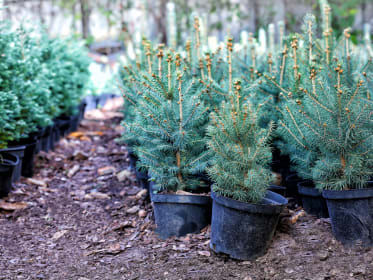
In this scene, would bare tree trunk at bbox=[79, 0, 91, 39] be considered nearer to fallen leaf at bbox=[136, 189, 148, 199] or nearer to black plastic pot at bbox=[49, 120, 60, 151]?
black plastic pot at bbox=[49, 120, 60, 151]

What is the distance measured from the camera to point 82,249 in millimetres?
3525

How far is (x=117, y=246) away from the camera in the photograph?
11.4 feet

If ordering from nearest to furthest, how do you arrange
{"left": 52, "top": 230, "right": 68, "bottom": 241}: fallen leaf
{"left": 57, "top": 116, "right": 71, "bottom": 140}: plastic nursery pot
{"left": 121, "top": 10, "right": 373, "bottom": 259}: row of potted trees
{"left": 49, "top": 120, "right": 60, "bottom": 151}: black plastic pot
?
{"left": 121, "top": 10, "right": 373, "bottom": 259}: row of potted trees, {"left": 52, "top": 230, "right": 68, "bottom": 241}: fallen leaf, {"left": 49, "top": 120, "right": 60, "bottom": 151}: black plastic pot, {"left": 57, "top": 116, "right": 71, "bottom": 140}: plastic nursery pot

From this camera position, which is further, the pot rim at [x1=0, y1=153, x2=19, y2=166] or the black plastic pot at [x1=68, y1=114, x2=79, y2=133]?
the black plastic pot at [x1=68, y1=114, x2=79, y2=133]

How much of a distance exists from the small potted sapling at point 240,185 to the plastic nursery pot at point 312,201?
39 cm

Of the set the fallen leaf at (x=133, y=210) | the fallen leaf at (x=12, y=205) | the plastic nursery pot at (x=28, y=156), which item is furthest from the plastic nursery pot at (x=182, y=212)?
the plastic nursery pot at (x=28, y=156)

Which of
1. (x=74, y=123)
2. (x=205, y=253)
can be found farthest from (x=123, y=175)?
(x=74, y=123)

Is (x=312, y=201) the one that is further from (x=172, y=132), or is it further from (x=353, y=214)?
(x=172, y=132)

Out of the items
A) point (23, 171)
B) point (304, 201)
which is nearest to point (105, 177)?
point (23, 171)

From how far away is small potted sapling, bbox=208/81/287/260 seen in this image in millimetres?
2930

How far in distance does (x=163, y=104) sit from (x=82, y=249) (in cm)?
125

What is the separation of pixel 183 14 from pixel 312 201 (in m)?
9.60

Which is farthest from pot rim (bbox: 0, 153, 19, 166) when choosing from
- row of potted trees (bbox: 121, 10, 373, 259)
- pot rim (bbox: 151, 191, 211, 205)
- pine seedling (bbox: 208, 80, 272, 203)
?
pine seedling (bbox: 208, 80, 272, 203)

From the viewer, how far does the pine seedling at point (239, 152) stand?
2.95 meters
